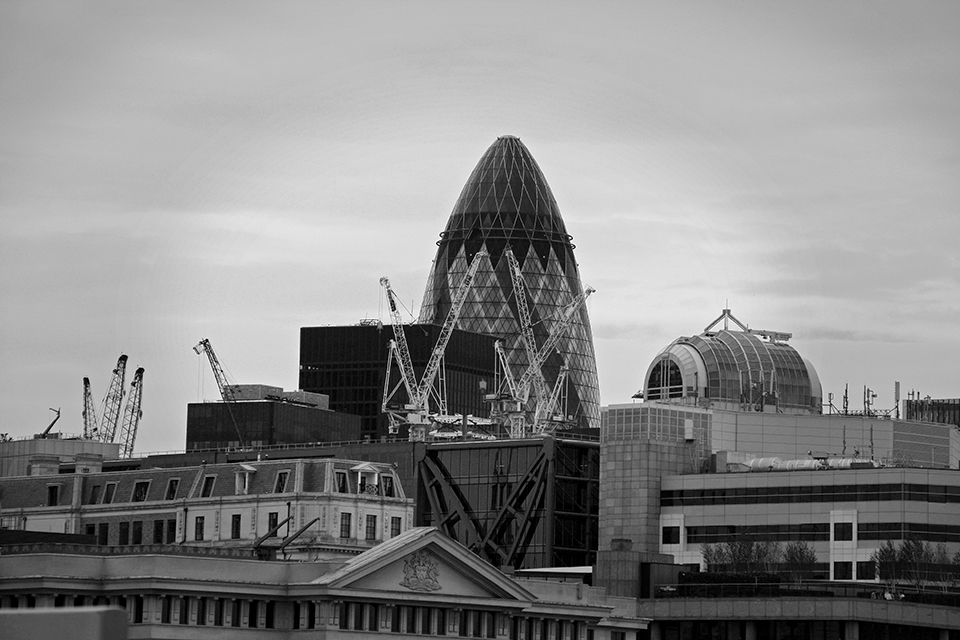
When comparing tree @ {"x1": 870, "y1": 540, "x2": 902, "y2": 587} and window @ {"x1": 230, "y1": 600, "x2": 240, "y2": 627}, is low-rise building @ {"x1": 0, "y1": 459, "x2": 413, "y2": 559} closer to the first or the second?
tree @ {"x1": 870, "y1": 540, "x2": 902, "y2": 587}

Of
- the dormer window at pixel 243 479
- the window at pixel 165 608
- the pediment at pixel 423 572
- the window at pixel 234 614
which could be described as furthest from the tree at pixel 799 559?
the window at pixel 165 608

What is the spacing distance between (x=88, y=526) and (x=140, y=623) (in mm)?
69953

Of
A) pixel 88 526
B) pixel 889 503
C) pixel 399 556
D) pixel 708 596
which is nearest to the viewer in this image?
pixel 399 556

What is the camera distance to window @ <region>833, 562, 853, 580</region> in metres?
188

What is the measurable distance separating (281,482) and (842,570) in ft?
187

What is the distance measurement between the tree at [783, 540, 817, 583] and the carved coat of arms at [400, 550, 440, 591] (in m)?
77.6

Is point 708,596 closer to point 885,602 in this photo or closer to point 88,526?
point 885,602

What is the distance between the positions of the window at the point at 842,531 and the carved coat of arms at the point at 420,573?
289 feet

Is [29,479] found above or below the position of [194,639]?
above

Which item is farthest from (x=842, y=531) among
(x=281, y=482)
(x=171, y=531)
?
(x=171, y=531)

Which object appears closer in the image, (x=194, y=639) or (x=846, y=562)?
(x=194, y=639)

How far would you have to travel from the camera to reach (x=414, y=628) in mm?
108812

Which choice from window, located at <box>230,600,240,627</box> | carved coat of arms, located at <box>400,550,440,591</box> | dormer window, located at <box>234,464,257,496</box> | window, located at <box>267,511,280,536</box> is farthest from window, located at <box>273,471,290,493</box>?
window, located at <box>230,600,240,627</box>

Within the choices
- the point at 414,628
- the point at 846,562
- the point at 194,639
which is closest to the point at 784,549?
the point at 846,562
